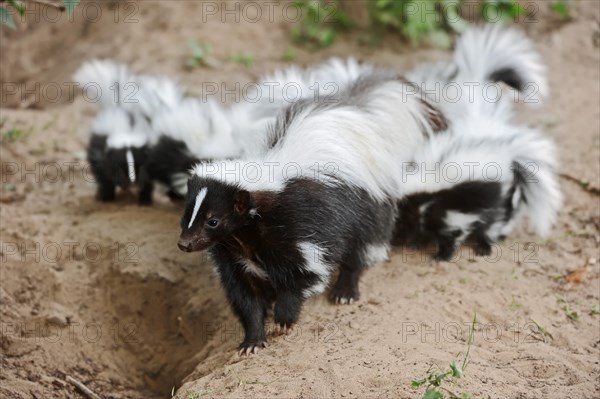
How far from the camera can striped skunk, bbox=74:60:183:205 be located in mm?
7273

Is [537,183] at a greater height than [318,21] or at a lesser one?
lesser

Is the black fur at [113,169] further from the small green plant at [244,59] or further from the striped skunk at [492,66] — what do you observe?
the striped skunk at [492,66]

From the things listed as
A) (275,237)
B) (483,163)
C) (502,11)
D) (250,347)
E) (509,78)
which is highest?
(502,11)

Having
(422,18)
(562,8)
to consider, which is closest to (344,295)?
(422,18)

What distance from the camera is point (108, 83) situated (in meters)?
7.82

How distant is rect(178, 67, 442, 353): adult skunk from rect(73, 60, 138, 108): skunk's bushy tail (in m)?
3.09

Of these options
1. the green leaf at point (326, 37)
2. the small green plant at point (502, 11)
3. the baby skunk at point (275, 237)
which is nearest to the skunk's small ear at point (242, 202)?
the baby skunk at point (275, 237)

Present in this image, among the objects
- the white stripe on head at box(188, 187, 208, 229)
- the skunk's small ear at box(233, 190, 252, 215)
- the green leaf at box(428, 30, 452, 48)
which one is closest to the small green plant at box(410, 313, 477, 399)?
the skunk's small ear at box(233, 190, 252, 215)

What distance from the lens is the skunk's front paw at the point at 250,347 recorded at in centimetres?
490

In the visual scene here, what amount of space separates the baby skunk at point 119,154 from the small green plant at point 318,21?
2.77 metres

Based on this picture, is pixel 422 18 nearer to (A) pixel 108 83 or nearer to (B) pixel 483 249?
(B) pixel 483 249

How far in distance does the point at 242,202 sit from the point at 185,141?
2668mm

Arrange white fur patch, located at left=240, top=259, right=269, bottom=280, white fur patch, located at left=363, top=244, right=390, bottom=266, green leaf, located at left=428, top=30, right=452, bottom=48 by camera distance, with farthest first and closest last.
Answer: green leaf, located at left=428, top=30, right=452, bottom=48
white fur patch, located at left=363, top=244, right=390, bottom=266
white fur patch, located at left=240, top=259, right=269, bottom=280

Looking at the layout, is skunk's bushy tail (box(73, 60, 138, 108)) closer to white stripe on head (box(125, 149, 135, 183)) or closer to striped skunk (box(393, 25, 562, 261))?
white stripe on head (box(125, 149, 135, 183))
